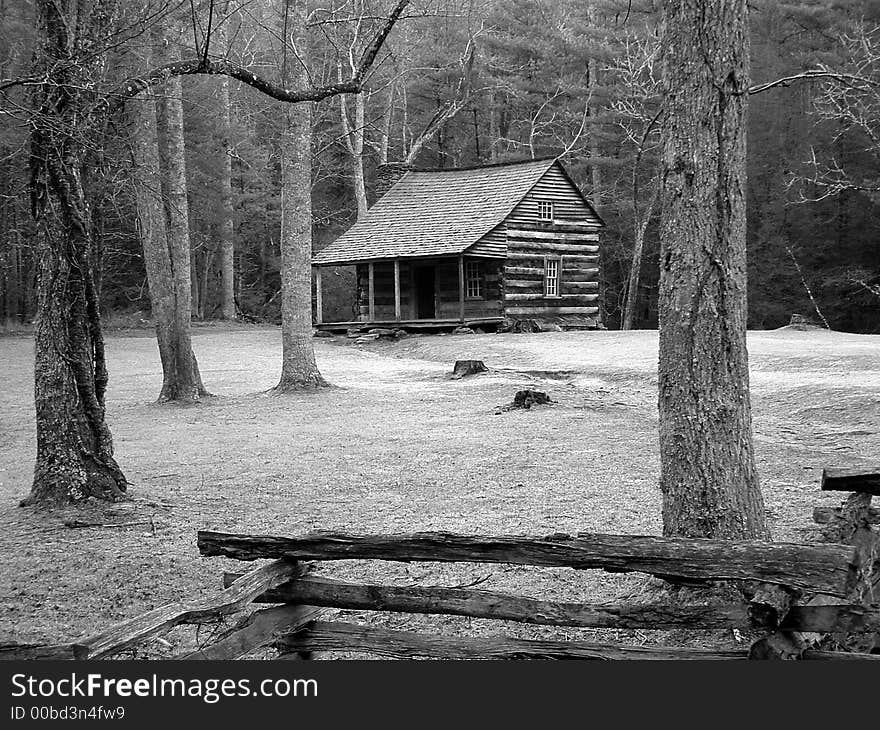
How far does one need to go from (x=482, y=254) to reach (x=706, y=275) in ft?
91.2

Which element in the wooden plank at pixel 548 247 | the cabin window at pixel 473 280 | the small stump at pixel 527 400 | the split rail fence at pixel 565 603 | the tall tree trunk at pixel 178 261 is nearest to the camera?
the split rail fence at pixel 565 603

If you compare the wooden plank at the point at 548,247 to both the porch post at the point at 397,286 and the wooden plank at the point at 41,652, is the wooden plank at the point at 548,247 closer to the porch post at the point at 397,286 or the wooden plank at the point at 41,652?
the porch post at the point at 397,286

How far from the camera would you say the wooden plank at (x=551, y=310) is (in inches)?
1356

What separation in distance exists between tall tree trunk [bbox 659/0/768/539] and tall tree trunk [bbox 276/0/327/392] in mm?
13412

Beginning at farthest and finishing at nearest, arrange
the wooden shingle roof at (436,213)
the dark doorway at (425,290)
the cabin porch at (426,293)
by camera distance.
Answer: the dark doorway at (425,290), the cabin porch at (426,293), the wooden shingle roof at (436,213)

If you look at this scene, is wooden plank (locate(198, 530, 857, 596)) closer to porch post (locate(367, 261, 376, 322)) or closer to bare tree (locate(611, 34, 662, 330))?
porch post (locate(367, 261, 376, 322))

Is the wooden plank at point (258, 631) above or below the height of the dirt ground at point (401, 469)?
above

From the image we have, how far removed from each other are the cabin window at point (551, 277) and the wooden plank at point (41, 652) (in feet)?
107

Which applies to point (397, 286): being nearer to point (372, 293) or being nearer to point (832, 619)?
point (372, 293)

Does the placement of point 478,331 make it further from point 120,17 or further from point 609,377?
point 120,17

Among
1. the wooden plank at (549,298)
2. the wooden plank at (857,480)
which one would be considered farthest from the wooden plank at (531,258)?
the wooden plank at (857,480)

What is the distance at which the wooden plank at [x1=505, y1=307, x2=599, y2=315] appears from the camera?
34438 millimetres

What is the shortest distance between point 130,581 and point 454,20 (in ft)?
143

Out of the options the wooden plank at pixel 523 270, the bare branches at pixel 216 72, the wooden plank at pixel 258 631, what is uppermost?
the bare branches at pixel 216 72
